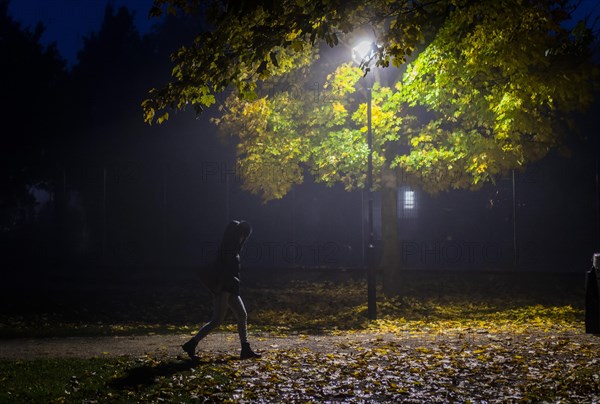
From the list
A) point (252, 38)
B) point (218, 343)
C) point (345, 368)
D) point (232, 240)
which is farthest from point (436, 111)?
point (345, 368)

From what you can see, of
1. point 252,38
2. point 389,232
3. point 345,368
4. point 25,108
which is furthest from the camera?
point 25,108

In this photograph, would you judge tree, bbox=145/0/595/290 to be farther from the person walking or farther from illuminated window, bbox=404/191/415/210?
illuminated window, bbox=404/191/415/210

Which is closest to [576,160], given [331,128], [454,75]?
[331,128]

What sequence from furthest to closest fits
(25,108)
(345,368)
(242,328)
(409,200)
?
(409,200) → (25,108) → (242,328) → (345,368)

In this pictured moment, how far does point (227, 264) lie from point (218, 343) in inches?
86.2

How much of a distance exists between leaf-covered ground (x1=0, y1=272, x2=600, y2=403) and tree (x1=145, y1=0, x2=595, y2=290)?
392 cm

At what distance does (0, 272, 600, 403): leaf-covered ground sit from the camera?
24.8ft

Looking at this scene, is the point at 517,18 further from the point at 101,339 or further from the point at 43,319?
the point at 43,319

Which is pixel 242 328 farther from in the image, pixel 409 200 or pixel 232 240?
pixel 409 200

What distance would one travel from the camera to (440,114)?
1961cm

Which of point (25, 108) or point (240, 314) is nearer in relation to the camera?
point (240, 314)

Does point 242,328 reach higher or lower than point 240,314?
lower

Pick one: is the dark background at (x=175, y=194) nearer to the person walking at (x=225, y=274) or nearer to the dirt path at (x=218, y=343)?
the dirt path at (x=218, y=343)

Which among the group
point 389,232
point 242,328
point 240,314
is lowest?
point 242,328
